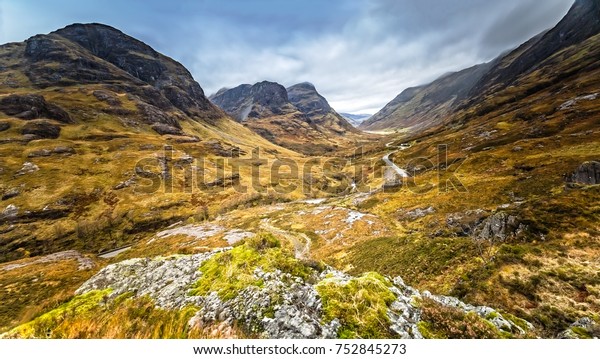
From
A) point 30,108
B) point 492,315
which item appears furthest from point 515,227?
point 30,108

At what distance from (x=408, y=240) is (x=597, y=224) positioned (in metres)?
16.0

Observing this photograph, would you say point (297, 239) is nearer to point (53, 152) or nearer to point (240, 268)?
point (240, 268)

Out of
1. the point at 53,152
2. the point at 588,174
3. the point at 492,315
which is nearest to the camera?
the point at 492,315

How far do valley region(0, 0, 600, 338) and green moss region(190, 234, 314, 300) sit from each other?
0.27ft

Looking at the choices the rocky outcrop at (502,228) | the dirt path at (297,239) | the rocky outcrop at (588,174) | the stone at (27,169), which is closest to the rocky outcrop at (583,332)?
the rocky outcrop at (502,228)

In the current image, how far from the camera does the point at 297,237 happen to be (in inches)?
2058

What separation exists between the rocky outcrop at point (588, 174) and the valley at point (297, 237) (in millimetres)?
184

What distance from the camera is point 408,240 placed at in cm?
3133

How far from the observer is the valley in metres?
8.52

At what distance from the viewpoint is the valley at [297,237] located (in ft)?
28.0

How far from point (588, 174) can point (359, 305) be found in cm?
5236

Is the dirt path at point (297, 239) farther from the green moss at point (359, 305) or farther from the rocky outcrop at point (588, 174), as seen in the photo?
the rocky outcrop at point (588, 174)

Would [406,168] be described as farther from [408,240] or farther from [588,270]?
[588,270]

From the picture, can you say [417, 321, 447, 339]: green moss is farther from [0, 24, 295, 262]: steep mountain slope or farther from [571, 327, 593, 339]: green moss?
[0, 24, 295, 262]: steep mountain slope
